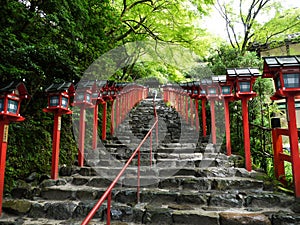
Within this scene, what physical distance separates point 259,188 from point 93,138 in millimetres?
4616

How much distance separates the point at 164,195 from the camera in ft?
12.3

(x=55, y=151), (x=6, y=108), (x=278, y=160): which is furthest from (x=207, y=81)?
Answer: (x=6, y=108)

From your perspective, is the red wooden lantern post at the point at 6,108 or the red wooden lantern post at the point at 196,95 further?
the red wooden lantern post at the point at 196,95

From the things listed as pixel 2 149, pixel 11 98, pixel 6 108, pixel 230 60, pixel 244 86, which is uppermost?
pixel 230 60

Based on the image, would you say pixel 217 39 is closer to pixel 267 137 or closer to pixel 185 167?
pixel 267 137

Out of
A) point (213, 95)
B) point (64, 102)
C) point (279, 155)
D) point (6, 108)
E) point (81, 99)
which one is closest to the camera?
point (6, 108)

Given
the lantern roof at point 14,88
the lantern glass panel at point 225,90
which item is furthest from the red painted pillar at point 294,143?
the lantern roof at point 14,88

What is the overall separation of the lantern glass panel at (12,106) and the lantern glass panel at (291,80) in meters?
4.88

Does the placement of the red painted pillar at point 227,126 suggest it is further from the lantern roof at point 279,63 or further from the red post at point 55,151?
the red post at point 55,151

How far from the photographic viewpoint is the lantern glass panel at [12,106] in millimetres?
3568

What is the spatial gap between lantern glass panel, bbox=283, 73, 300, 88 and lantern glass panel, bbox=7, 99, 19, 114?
192 inches

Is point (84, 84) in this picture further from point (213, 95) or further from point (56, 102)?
point (213, 95)

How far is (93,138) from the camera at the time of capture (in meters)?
6.36

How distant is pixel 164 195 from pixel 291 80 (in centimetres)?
309
